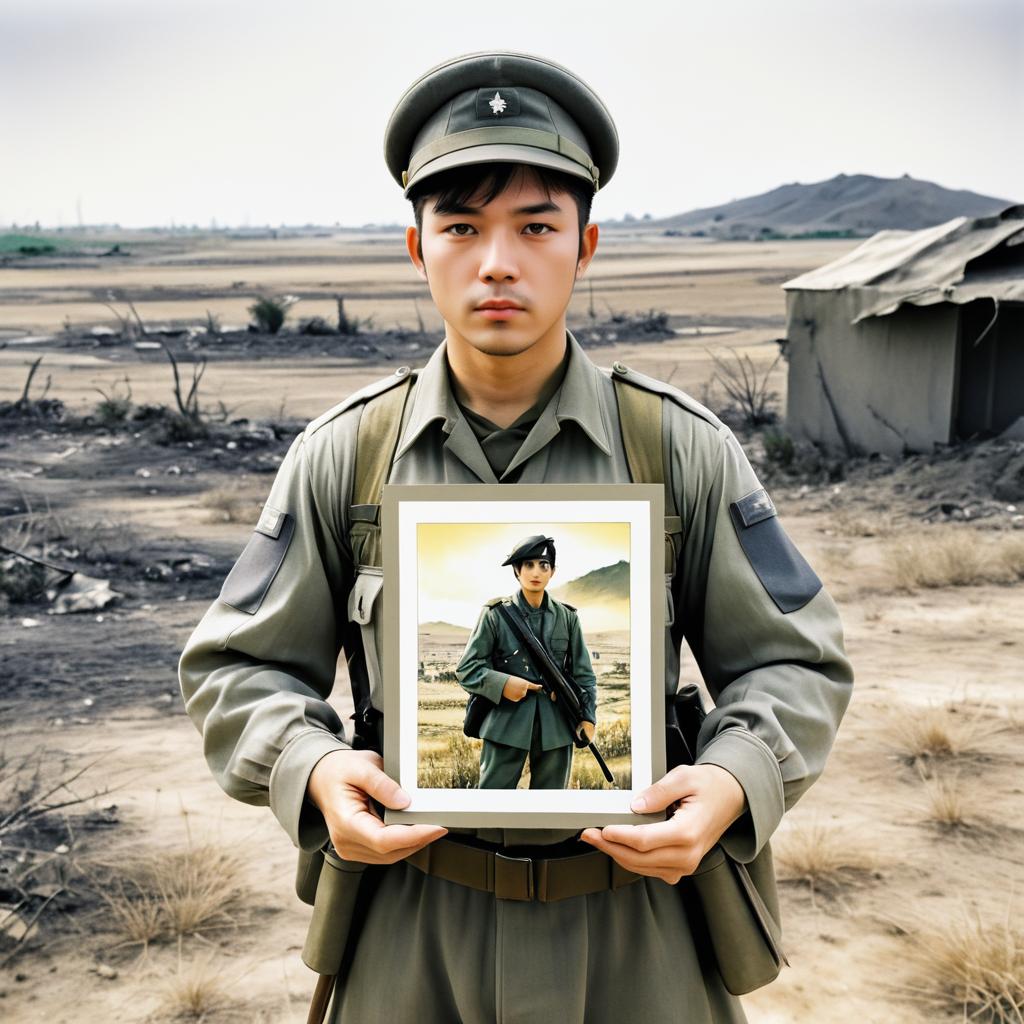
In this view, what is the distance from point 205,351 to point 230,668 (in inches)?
832

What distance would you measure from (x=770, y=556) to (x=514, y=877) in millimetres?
554

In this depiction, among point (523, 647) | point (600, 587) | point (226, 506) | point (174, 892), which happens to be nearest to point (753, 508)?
point (600, 587)

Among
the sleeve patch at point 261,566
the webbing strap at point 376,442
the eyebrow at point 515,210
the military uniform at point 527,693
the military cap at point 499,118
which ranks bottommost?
the military uniform at point 527,693

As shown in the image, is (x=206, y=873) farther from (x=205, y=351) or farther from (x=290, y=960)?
(x=205, y=351)

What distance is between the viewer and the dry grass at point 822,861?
471cm

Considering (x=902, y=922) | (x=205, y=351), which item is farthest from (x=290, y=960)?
(x=205, y=351)

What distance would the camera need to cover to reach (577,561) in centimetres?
150

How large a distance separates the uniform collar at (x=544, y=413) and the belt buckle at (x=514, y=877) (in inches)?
20.3

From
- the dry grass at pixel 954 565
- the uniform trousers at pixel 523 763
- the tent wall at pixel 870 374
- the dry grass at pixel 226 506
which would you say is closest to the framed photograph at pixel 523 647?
the uniform trousers at pixel 523 763

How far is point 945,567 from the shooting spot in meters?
8.55

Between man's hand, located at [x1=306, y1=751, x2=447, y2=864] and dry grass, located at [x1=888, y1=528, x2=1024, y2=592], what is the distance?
299 inches

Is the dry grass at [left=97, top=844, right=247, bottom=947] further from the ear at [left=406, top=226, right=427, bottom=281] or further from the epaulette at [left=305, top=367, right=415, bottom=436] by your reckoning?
the ear at [left=406, top=226, right=427, bottom=281]

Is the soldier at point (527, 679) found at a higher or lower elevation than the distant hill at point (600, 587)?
lower

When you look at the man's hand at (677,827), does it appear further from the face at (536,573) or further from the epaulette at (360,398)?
the epaulette at (360,398)
